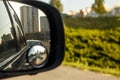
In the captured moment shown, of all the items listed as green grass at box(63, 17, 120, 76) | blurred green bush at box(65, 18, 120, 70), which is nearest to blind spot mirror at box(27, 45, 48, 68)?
green grass at box(63, 17, 120, 76)

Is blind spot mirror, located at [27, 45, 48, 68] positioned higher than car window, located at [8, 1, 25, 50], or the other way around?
car window, located at [8, 1, 25, 50]

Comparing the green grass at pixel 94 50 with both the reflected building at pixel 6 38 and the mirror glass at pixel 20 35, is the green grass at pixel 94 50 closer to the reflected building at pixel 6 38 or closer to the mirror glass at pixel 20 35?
the mirror glass at pixel 20 35

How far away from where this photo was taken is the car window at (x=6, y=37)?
2258mm

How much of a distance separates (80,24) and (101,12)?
1982cm

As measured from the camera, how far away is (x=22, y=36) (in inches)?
97.1

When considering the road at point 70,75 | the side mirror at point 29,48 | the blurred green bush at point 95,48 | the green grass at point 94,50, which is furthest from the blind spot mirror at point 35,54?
the blurred green bush at point 95,48

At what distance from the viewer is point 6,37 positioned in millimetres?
2291

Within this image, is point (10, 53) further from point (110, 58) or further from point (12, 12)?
point (110, 58)

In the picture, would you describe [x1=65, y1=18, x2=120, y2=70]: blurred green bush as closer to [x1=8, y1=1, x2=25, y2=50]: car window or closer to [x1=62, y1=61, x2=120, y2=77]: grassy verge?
[x1=62, y1=61, x2=120, y2=77]: grassy verge

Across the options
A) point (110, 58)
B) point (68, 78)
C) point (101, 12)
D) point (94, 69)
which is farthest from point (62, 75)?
point (101, 12)

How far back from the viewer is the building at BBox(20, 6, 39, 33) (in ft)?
7.70

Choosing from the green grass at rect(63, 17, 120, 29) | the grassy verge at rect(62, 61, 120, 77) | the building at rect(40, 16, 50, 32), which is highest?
the building at rect(40, 16, 50, 32)

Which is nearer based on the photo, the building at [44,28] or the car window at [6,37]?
the car window at [6,37]

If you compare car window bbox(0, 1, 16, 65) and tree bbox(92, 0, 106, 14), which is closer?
car window bbox(0, 1, 16, 65)
